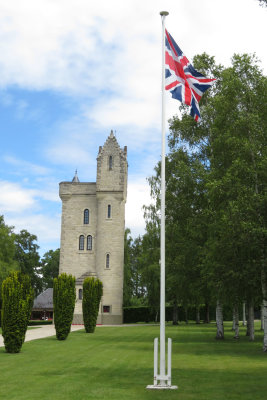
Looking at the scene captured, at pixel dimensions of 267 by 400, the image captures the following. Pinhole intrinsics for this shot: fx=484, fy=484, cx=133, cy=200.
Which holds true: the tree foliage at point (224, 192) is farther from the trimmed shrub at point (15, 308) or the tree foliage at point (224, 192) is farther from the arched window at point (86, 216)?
the arched window at point (86, 216)

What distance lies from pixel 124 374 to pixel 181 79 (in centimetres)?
914

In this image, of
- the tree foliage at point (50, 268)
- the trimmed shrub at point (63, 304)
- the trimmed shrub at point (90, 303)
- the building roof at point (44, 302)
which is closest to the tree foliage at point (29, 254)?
the tree foliage at point (50, 268)

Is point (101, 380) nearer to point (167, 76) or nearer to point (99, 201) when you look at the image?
point (167, 76)

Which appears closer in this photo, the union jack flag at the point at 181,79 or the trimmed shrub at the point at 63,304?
the union jack flag at the point at 181,79

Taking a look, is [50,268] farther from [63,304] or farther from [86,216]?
[63,304]

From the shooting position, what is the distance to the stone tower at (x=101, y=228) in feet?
193

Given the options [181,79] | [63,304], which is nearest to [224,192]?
[181,79]

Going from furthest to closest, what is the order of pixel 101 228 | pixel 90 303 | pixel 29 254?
pixel 29 254 < pixel 101 228 < pixel 90 303

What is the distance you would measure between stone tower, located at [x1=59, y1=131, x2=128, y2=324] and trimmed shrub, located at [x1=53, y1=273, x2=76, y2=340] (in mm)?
27323

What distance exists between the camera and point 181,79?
14781 mm

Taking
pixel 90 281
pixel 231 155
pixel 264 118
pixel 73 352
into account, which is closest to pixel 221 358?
pixel 73 352

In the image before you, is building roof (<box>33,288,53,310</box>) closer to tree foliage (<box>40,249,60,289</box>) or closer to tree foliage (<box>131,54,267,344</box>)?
tree foliage (<box>40,249,60,289</box>)

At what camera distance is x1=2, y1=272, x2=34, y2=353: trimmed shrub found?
2038 cm

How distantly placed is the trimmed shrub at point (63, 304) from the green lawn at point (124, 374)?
7.33 m
